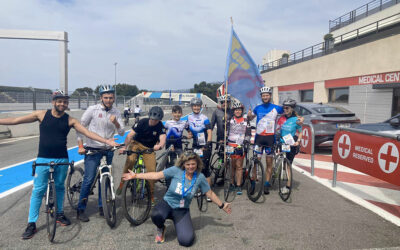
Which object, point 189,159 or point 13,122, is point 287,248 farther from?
point 13,122

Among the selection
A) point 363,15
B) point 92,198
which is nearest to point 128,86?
point 363,15

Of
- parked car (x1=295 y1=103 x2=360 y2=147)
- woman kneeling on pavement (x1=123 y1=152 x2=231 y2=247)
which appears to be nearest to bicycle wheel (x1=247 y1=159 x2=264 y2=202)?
woman kneeling on pavement (x1=123 y1=152 x2=231 y2=247)

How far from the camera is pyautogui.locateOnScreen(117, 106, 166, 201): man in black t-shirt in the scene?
4.55 m

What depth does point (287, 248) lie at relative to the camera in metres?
3.48

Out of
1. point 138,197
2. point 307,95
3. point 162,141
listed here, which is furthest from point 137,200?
point 307,95

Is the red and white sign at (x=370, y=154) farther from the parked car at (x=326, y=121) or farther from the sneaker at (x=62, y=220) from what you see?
the sneaker at (x=62, y=220)

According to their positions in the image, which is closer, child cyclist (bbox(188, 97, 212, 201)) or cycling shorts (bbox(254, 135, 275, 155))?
child cyclist (bbox(188, 97, 212, 201))

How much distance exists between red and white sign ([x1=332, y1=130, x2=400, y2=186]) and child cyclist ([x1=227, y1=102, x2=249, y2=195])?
6.52 ft

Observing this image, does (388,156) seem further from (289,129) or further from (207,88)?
(207,88)

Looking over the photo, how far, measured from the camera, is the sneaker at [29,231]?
12.0 ft

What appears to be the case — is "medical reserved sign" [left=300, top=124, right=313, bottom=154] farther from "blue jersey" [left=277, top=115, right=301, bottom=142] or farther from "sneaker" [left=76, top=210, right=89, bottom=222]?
"sneaker" [left=76, top=210, right=89, bottom=222]

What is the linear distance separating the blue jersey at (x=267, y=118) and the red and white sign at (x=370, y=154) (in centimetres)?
147

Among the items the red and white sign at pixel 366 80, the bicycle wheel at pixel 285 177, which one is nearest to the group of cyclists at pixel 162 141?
the bicycle wheel at pixel 285 177

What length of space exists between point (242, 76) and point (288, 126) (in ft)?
4.55
